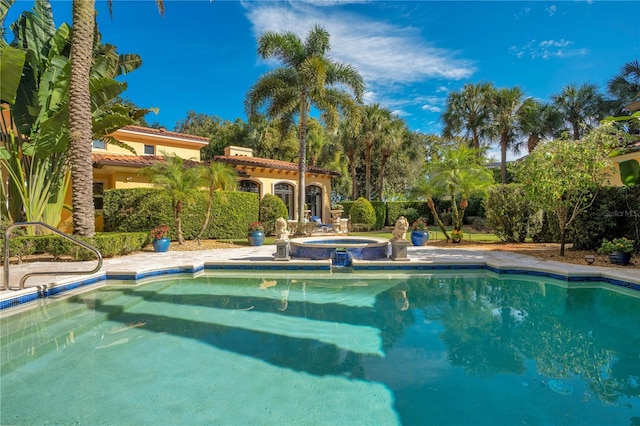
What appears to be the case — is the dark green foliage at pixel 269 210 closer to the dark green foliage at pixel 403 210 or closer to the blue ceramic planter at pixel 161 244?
the blue ceramic planter at pixel 161 244

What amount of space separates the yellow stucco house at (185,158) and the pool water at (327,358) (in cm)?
1105

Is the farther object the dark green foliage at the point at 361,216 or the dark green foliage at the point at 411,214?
the dark green foliage at the point at 411,214

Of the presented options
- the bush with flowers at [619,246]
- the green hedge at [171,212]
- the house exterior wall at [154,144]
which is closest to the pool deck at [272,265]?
the bush with flowers at [619,246]

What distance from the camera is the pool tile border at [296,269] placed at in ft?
26.5

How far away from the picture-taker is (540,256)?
1235 centimetres

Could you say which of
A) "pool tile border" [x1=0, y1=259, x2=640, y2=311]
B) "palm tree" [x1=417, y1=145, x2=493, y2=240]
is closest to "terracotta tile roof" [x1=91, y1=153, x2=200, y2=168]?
"pool tile border" [x1=0, y1=259, x2=640, y2=311]

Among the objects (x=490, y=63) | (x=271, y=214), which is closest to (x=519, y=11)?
(x=490, y=63)

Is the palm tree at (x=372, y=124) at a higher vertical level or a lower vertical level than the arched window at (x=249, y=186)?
higher

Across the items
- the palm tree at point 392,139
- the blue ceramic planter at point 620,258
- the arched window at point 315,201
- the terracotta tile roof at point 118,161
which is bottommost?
the blue ceramic planter at point 620,258

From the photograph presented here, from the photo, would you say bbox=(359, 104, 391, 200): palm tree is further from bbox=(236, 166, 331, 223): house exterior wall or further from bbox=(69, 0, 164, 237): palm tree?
bbox=(69, 0, 164, 237): palm tree

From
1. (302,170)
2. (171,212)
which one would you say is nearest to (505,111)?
(302,170)

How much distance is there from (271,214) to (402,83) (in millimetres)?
19614

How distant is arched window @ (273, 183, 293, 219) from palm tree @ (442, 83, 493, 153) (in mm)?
16002

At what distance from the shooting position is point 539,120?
94.2 feet
